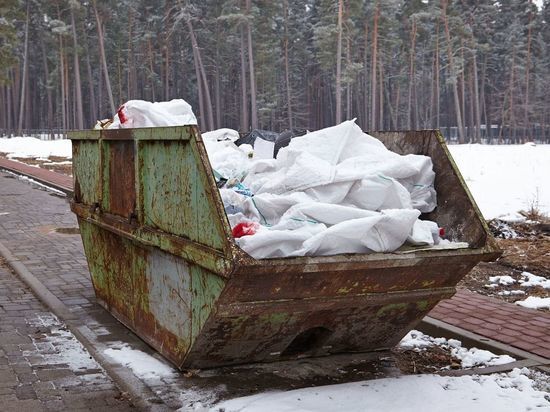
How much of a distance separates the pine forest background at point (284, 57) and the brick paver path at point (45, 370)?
44.9 meters

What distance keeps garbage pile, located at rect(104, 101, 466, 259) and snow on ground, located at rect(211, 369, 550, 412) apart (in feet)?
2.87

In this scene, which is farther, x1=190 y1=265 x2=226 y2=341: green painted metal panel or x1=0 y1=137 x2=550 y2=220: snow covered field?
x1=0 y1=137 x2=550 y2=220: snow covered field

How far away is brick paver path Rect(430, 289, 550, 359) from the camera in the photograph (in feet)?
18.1

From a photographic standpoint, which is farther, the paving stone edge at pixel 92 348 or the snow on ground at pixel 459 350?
the snow on ground at pixel 459 350

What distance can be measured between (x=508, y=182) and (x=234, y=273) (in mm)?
14200

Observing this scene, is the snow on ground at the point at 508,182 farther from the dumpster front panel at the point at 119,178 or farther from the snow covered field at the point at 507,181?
the dumpster front panel at the point at 119,178

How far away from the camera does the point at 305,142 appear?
17.1 ft

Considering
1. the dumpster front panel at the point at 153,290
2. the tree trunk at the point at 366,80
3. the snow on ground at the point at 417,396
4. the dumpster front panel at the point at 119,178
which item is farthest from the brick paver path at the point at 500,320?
the tree trunk at the point at 366,80

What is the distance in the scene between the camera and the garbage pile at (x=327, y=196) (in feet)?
13.9

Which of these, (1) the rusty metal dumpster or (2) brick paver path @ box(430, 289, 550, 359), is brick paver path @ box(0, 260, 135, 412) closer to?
(1) the rusty metal dumpster

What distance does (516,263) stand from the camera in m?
8.29

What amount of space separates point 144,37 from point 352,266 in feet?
224

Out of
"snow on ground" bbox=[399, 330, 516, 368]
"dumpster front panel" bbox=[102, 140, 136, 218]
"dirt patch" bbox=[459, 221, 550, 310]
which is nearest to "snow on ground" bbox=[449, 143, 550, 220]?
"dirt patch" bbox=[459, 221, 550, 310]

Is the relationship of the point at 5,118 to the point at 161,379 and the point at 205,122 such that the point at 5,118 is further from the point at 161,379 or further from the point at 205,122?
the point at 161,379
